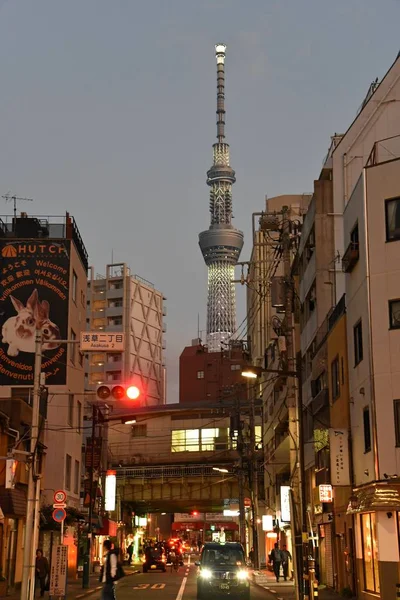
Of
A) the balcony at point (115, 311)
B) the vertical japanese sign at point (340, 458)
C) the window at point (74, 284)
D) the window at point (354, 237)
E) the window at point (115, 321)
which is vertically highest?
the balcony at point (115, 311)

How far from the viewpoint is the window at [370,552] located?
28.0 meters

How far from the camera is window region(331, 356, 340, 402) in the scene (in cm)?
3588

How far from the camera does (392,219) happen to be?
28.9m

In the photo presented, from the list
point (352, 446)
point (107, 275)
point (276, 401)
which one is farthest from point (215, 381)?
point (352, 446)

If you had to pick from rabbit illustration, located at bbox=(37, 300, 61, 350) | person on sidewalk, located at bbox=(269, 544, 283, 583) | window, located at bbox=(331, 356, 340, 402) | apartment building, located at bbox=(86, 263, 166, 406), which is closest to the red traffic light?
window, located at bbox=(331, 356, 340, 402)

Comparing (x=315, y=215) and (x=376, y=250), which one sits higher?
(x=315, y=215)

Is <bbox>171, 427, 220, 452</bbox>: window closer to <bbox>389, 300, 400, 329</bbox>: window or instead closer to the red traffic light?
<bbox>389, 300, 400, 329</bbox>: window

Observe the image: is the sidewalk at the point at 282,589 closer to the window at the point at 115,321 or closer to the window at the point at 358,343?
the window at the point at 358,343

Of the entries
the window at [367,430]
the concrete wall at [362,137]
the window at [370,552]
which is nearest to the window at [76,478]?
the concrete wall at [362,137]

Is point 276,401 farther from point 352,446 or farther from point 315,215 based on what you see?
point 352,446

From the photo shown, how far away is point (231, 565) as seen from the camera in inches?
1198

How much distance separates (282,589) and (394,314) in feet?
53.6

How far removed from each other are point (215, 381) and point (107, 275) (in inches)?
1026

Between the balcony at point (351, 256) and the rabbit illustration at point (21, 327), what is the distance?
22.8 meters
